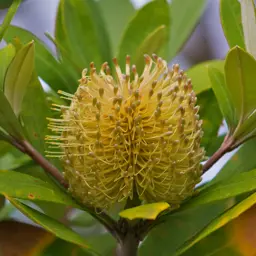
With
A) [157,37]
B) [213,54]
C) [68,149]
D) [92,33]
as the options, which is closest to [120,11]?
[92,33]

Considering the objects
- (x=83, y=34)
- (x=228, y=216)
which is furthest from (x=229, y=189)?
(x=83, y=34)

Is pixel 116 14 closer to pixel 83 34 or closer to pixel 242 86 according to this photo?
pixel 83 34

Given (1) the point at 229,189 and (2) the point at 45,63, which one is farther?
(2) the point at 45,63

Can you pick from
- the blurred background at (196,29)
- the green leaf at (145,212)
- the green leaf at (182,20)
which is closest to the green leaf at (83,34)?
the green leaf at (182,20)

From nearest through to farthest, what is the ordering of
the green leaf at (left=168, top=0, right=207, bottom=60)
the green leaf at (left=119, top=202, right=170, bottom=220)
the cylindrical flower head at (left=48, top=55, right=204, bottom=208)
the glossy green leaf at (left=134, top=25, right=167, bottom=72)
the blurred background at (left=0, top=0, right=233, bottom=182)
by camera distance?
the green leaf at (left=119, top=202, right=170, bottom=220) < the cylindrical flower head at (left=48, top=55, right=204, bottom=208) < the glossy green leaf at (left=134, top=25, right=167, bottom=72) < the green leaf at (left=168, top=0, right=207, bottom=60) < the blurred background at (left=0, top=0, right=233, bottom=182)

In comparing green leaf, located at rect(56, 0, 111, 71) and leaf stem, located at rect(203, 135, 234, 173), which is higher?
green leaf, located at rect(56, 0, 111, 71)

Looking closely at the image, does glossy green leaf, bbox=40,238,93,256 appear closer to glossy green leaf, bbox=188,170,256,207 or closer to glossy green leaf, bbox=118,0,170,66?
A: glossy green leaf, bbox=188,170,256,207

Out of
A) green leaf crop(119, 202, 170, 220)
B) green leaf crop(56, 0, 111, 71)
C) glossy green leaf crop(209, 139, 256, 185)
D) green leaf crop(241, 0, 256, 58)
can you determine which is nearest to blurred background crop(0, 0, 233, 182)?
green leaf crop(56, 0, 111, 71)
